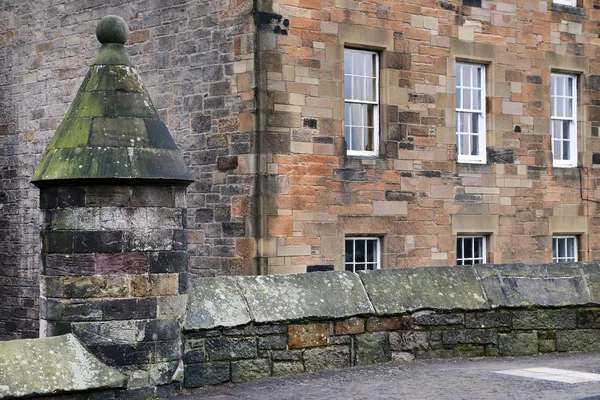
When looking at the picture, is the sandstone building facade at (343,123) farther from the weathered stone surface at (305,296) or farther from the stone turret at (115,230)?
the stone turret at (115,230)

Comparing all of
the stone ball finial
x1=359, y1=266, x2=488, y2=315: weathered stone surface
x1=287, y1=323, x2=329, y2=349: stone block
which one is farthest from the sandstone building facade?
the stone ball finial

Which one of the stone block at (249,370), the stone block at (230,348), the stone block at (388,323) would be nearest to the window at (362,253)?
the stone block at (388,323)

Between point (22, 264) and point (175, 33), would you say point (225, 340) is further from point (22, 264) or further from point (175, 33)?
point (22, 264)

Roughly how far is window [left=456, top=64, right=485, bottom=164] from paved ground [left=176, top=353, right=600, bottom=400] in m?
7.75

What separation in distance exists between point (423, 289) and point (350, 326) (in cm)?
94

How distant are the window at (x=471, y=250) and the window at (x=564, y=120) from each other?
2.33 meters

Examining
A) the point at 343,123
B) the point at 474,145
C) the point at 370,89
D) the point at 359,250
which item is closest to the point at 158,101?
the point at 343,123

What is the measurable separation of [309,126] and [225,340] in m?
6.66

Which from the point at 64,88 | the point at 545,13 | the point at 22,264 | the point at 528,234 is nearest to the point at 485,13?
the point at 545,13

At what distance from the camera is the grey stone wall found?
47.7ft

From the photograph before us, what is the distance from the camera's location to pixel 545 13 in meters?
18.0

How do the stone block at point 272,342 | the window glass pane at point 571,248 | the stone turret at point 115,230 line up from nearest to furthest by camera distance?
the stone turret at point 115,230, the stone block at point 272,342, the window glass pane at point 571,248

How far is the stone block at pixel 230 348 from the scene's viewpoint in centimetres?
852

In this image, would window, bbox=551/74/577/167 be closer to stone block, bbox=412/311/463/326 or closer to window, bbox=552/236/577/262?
window, bbox=552/236/577/262
